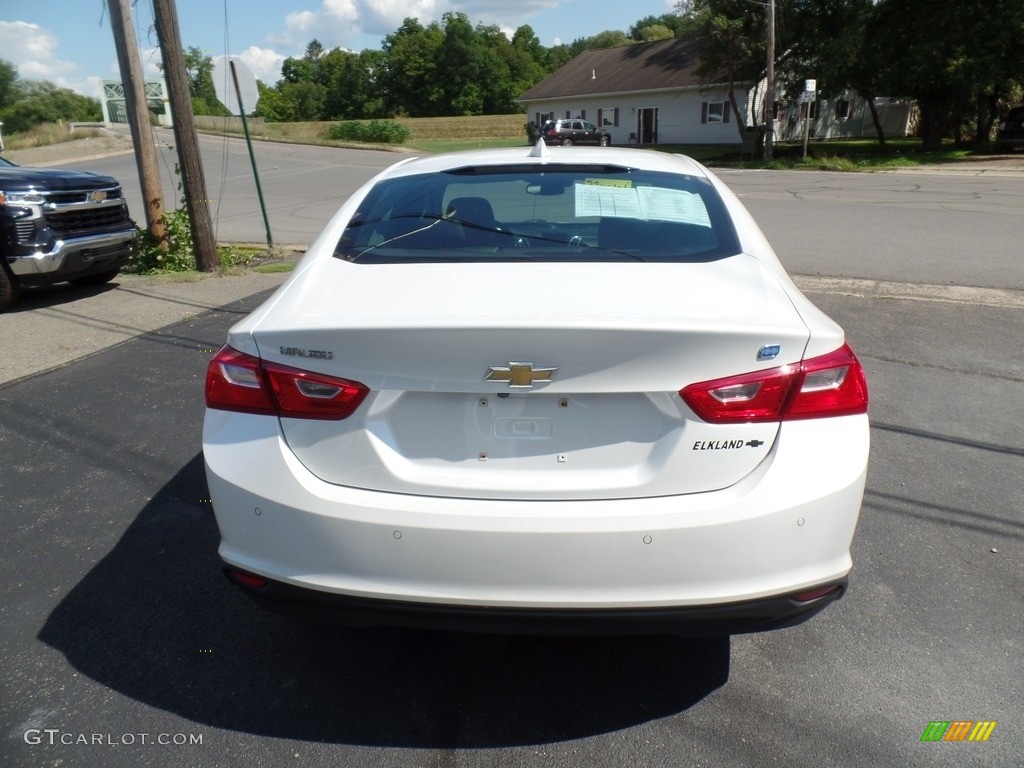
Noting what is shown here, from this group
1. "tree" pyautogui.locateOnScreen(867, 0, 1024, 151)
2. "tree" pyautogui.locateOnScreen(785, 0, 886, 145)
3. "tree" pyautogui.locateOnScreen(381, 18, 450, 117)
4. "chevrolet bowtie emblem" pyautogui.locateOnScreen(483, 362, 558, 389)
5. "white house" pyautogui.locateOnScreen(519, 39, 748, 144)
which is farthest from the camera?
"tree" pyautogui.locateOnScreen(381, 18, 450, 117)

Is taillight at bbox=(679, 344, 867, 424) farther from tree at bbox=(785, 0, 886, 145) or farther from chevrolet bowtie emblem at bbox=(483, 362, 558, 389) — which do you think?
tree at bbox=(785, 0, 886, 145)

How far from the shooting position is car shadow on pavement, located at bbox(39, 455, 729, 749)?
253 centimetres

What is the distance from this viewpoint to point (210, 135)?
56469 mm

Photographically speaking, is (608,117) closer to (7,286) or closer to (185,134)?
(185,134)

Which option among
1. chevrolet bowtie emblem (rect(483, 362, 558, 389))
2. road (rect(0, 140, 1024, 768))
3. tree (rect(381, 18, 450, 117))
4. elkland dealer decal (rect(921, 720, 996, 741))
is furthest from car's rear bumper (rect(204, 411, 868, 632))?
tree (rect(381, 18, 450, 117))

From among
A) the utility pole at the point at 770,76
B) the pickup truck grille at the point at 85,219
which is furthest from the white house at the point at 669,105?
the pickup truck grille at the point at 85,219

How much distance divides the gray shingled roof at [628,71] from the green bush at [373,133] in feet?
35.6

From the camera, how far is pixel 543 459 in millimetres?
2230

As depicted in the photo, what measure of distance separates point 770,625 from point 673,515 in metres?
0.47

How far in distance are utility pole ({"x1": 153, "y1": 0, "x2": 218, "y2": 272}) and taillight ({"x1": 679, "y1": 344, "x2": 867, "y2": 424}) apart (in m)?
9.10

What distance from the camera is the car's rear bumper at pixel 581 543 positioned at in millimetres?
2152

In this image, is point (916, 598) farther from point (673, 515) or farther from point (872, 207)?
point (872, 207)

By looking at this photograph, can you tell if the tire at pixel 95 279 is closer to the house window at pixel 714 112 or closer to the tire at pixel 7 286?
the tire at pixel 7 286

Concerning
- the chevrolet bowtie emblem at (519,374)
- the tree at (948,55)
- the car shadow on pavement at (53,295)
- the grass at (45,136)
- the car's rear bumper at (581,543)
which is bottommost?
the car shadow on pavement at (53,295)
